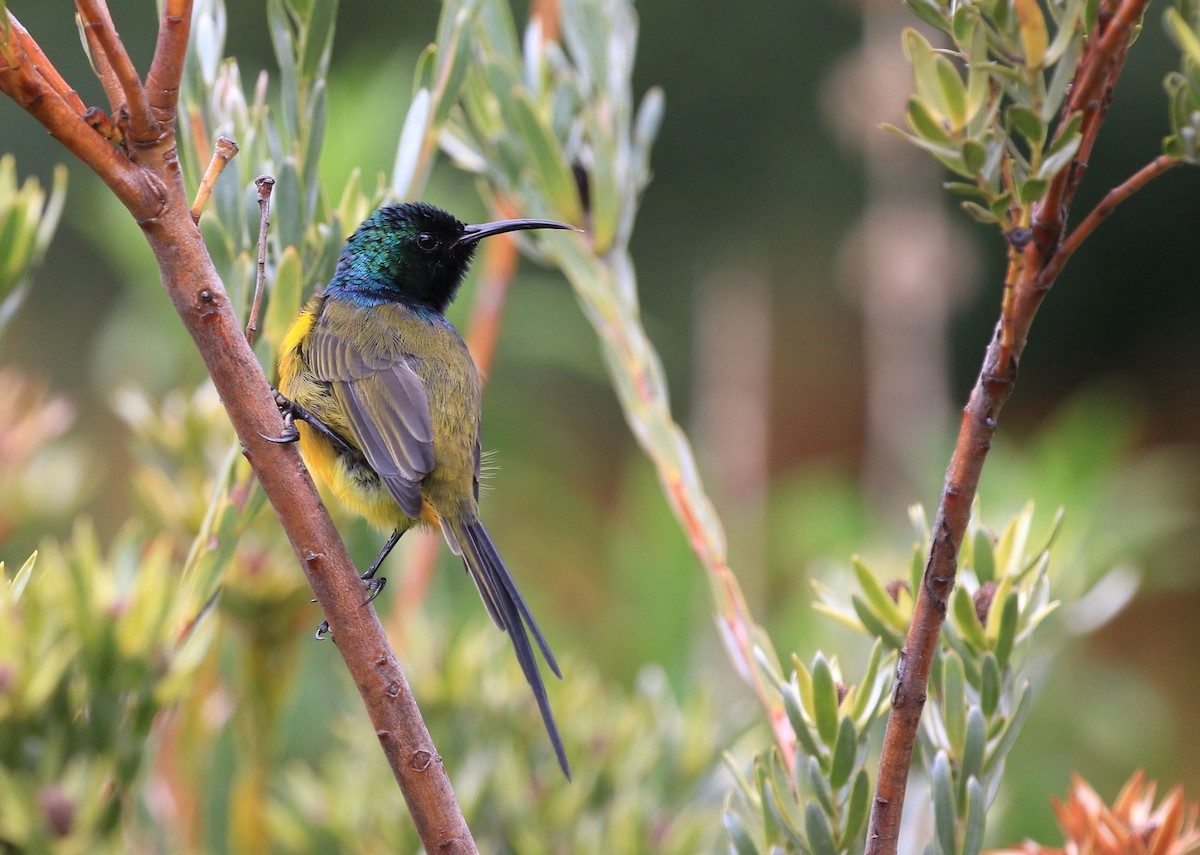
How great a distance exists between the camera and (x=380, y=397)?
1845 millimetres

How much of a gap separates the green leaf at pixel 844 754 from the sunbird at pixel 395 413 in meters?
0.51

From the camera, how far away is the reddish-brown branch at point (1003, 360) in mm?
819

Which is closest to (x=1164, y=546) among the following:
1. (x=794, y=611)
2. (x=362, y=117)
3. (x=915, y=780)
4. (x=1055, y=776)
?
(x=1055, y=776)

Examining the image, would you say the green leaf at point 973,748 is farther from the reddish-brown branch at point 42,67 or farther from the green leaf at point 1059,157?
the reddish-brown branch at point 42,67

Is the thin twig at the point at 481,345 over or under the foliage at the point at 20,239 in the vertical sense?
under

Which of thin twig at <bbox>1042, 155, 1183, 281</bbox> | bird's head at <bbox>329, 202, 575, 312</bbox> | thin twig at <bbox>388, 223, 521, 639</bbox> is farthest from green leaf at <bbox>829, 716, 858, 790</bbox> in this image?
bird's head at <bbox>329, 202, 575, 312</bbox>

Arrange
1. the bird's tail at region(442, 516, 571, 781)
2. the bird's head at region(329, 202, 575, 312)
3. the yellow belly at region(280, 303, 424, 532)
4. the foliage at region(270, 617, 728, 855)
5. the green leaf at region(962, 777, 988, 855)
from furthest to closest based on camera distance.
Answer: the bird's head at region(329, 202, 575, 312)
the yellow belly at region(280, 303, 424, 532)
the foliage at region(270, 617, 728, 855)
the bird's tail at region(442, 516, 571, 781)
the green leaf at region(962, 777, 988, 855)

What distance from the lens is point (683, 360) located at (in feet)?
21.3

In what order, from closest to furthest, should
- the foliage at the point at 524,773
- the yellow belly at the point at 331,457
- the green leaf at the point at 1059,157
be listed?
the green leaf at the point at 1059,157, the foliage at the point at 524,773, the yellow belly at the point at 331,457

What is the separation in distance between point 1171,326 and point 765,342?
18.5ft

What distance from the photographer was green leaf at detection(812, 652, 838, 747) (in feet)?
3.32

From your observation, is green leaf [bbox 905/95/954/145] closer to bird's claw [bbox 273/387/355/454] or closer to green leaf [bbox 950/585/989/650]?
green leaf [bbox 950/585/989/650]

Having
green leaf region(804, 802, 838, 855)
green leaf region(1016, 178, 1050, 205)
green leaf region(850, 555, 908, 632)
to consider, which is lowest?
green leaf region(804, 802, 838, 855)

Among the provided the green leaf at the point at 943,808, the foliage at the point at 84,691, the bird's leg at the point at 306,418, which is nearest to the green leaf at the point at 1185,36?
the green leaf at the point at 943,808
